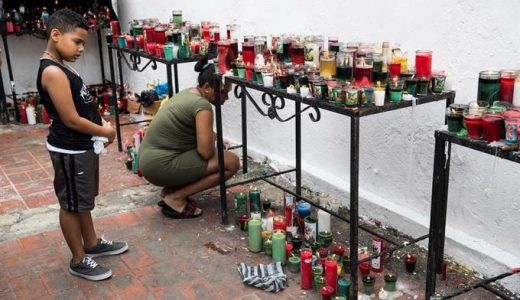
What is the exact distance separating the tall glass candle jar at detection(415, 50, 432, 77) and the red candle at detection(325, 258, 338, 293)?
1194 millimetres

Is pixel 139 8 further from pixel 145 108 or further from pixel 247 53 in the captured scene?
pixel 247 53

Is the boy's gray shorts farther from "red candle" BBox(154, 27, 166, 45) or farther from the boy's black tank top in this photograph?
"red candle" BBox(154, 27, 166, 45)

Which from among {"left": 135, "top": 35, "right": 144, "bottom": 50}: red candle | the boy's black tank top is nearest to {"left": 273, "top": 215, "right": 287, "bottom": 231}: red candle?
the boy's black tank top

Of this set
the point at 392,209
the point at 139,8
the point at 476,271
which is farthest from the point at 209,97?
the point at 139,8

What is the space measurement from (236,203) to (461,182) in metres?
1.67

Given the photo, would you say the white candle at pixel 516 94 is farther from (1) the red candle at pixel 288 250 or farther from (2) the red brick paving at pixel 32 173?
(2) the red brick paving at pixel 32 173

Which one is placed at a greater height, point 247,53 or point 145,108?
point 247,53

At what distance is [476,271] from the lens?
3455 millimetres

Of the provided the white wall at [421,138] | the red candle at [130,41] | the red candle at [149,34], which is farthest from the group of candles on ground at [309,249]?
the red candle at [130,41]

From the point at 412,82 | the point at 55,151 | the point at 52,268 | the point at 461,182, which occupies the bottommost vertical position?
the point at 52,268

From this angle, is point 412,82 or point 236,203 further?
point 236,203

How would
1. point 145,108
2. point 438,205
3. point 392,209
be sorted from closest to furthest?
point 438,205
point 392,209
point 145,108

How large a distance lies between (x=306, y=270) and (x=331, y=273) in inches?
6.5

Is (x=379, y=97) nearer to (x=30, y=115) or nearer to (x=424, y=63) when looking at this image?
(x=424, y=63)
